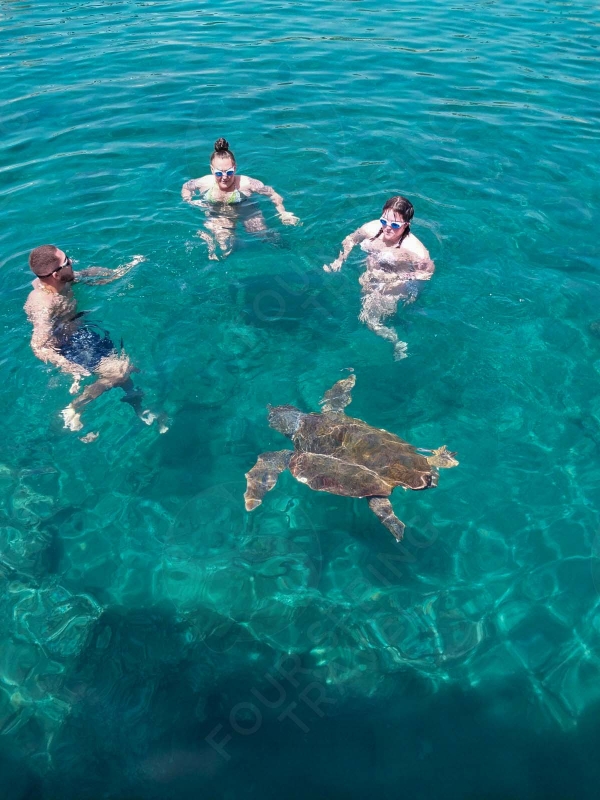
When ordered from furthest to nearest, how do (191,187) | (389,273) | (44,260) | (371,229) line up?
1. (191,187)
2. (371,229)
3. (389,273)
4. (44,260)

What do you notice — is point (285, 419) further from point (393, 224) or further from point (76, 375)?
point (393, 224)

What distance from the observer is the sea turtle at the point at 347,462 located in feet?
19.8

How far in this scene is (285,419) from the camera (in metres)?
6.86

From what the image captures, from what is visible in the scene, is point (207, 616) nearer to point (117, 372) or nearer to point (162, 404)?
point (162, 404)

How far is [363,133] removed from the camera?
13.1 meters

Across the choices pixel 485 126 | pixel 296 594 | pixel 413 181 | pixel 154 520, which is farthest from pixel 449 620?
pixel 485 126

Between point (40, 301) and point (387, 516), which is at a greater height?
point (40, 301)

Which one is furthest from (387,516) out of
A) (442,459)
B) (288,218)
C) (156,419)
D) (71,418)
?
(288,218)

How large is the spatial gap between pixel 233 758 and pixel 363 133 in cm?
1280

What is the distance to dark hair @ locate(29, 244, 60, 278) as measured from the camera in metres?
6.98

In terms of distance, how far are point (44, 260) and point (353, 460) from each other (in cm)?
464

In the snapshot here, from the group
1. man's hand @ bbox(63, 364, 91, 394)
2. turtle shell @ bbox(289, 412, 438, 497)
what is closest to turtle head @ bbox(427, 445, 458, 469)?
turtle shell @ bbox(289, 412, 438, 497)

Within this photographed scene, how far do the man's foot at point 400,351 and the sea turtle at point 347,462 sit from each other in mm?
1587

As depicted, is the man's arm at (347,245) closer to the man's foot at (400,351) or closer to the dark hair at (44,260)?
the man's foot at (400,351)
